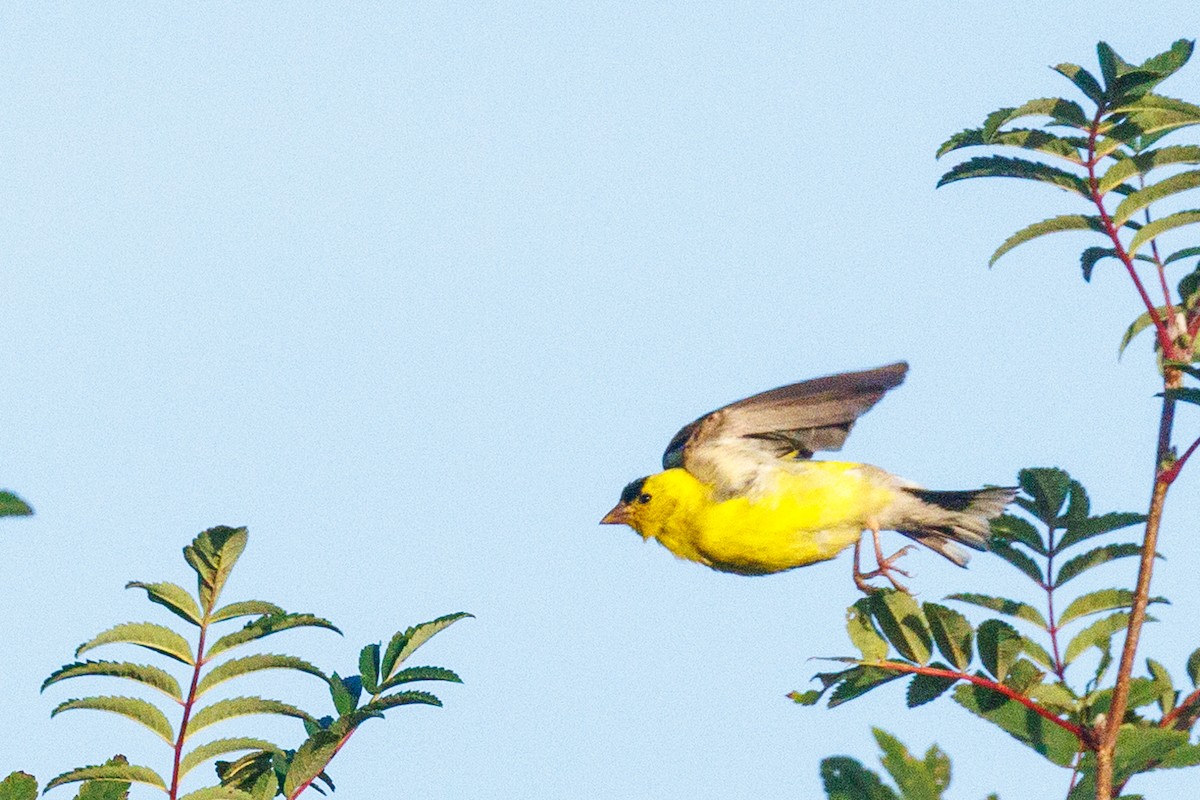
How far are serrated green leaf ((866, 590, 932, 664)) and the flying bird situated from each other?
6.86 ft

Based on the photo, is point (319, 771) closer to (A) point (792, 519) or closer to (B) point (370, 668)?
(B) point (370, 668)

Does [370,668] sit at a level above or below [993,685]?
above

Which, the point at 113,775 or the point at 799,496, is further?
the point at 799,496

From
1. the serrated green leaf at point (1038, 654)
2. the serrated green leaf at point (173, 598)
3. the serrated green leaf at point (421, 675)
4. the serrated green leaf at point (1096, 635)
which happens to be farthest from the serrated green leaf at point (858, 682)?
the serrated green leaf at point (173, 598)

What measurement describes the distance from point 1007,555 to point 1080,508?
8.0 inches

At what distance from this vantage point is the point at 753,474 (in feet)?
19.1

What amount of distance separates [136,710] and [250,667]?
0.24 m

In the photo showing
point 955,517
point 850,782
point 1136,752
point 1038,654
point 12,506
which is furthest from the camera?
point 955,517

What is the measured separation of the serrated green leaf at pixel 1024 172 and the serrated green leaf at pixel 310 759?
6.24 feet

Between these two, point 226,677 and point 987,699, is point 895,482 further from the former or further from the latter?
point 226,677

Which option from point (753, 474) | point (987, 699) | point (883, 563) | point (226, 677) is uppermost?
point (753, 474)

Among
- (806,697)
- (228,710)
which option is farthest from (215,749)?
Answer: (806,697)

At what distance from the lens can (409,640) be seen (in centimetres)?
321

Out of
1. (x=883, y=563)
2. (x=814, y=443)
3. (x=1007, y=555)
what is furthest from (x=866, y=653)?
(x=814, y=443)
